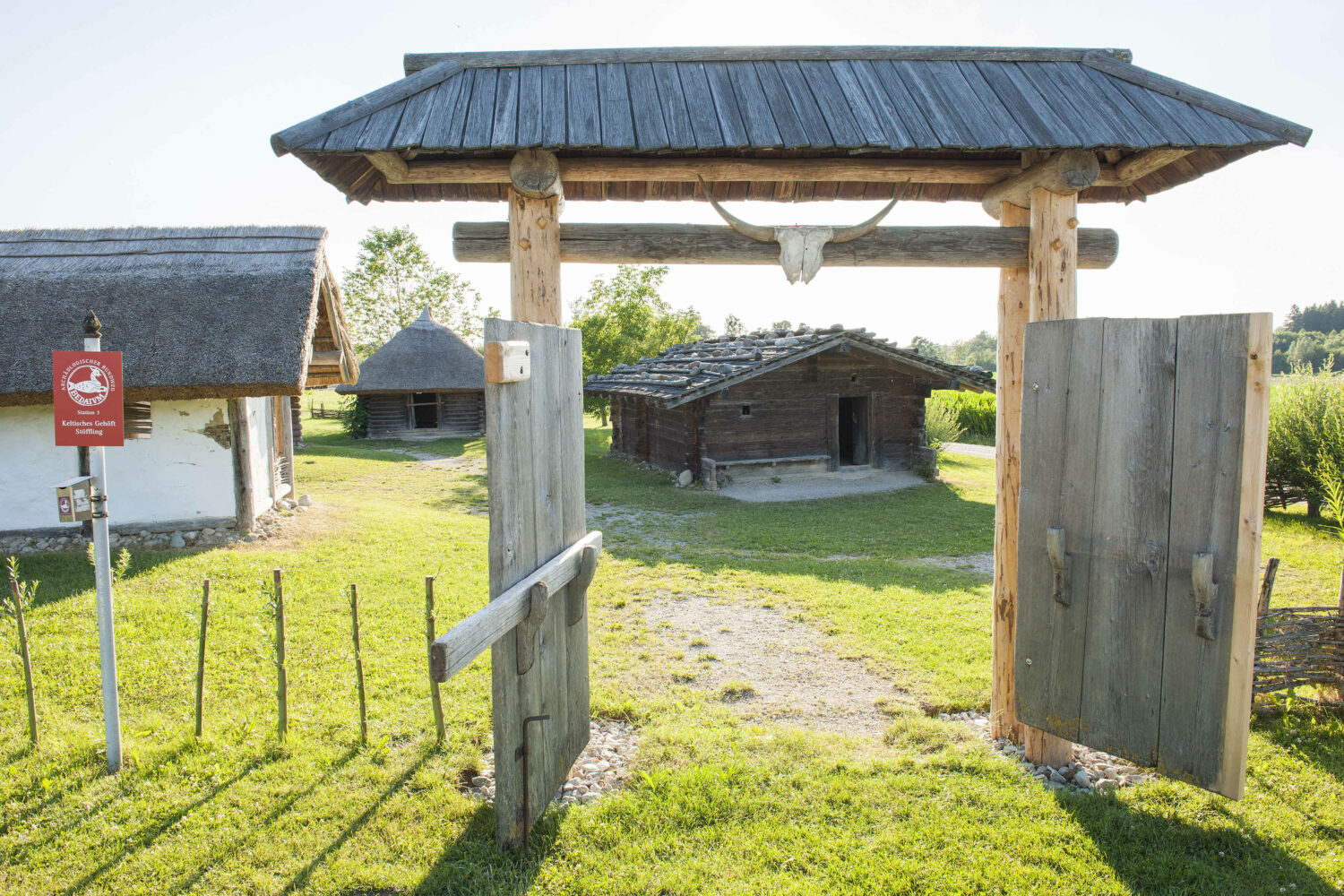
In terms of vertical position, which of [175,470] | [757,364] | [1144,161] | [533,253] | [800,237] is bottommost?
[175,470]

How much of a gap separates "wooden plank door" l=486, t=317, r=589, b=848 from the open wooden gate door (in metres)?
2.25

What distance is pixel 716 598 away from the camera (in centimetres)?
792

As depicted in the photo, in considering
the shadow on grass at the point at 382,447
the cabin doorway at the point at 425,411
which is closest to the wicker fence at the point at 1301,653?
the shadow on grass at the point at 382,447

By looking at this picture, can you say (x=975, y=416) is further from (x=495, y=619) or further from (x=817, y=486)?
(x=495, y=619)

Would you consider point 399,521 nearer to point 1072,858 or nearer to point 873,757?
point 873,757

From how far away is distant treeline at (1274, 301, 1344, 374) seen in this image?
49.9m

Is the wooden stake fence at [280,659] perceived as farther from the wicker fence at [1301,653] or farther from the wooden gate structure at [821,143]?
the wicker fence at [1301,653]

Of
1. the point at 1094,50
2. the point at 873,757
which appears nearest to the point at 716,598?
the point at 873,757

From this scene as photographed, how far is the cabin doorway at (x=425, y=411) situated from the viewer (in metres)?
27.1

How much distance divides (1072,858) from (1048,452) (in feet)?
5.97

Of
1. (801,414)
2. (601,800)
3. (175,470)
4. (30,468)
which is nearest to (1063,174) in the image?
(601,800)

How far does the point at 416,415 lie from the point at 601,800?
25.3 m

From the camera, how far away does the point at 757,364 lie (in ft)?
49.5

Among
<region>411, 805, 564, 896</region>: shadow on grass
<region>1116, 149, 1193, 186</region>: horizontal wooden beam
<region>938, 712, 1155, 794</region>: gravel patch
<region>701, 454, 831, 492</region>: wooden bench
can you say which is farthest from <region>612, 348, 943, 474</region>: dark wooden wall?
<region>411, 805, 564, 896</region>: shadow on grass
